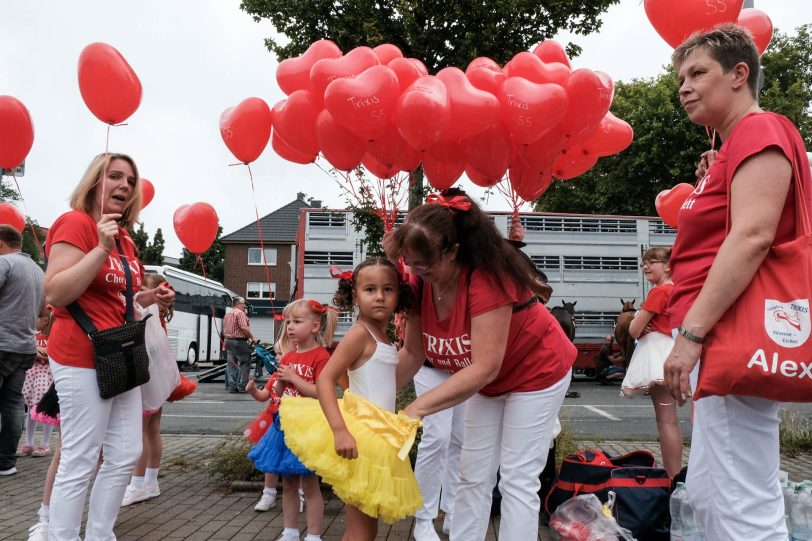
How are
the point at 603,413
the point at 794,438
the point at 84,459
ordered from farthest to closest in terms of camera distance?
the point at 603,413 < the point at 794,438 < the point at 84,459

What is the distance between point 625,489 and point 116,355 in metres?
2.92

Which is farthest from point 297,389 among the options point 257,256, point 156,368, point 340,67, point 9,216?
point 257,256

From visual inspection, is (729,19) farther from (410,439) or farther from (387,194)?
(410,439)

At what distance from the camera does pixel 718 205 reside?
207 cm

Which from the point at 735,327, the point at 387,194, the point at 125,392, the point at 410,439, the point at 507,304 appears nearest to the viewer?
the point at 735,327

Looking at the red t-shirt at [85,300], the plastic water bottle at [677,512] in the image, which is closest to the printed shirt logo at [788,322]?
the plastic water bottle at [677,512]

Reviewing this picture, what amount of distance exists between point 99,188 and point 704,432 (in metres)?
3.00

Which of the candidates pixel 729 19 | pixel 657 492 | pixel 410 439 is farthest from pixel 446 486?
pixel 729 19

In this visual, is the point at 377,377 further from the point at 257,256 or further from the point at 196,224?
the point at 257,256

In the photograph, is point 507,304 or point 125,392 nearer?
point 507,304

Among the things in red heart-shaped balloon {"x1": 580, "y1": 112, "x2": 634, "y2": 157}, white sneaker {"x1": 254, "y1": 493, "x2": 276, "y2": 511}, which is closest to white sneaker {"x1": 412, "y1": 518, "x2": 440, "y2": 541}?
white sneaker {"x1": 254, "y1": 493, "x2": 276, "y2": 511}

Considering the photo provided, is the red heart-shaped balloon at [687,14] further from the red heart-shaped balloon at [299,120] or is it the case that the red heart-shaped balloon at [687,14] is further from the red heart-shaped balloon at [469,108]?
the red heart-shaped balloon at [299,120]

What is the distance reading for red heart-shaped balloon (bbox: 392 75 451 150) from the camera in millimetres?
4242

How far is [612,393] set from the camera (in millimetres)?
13953
